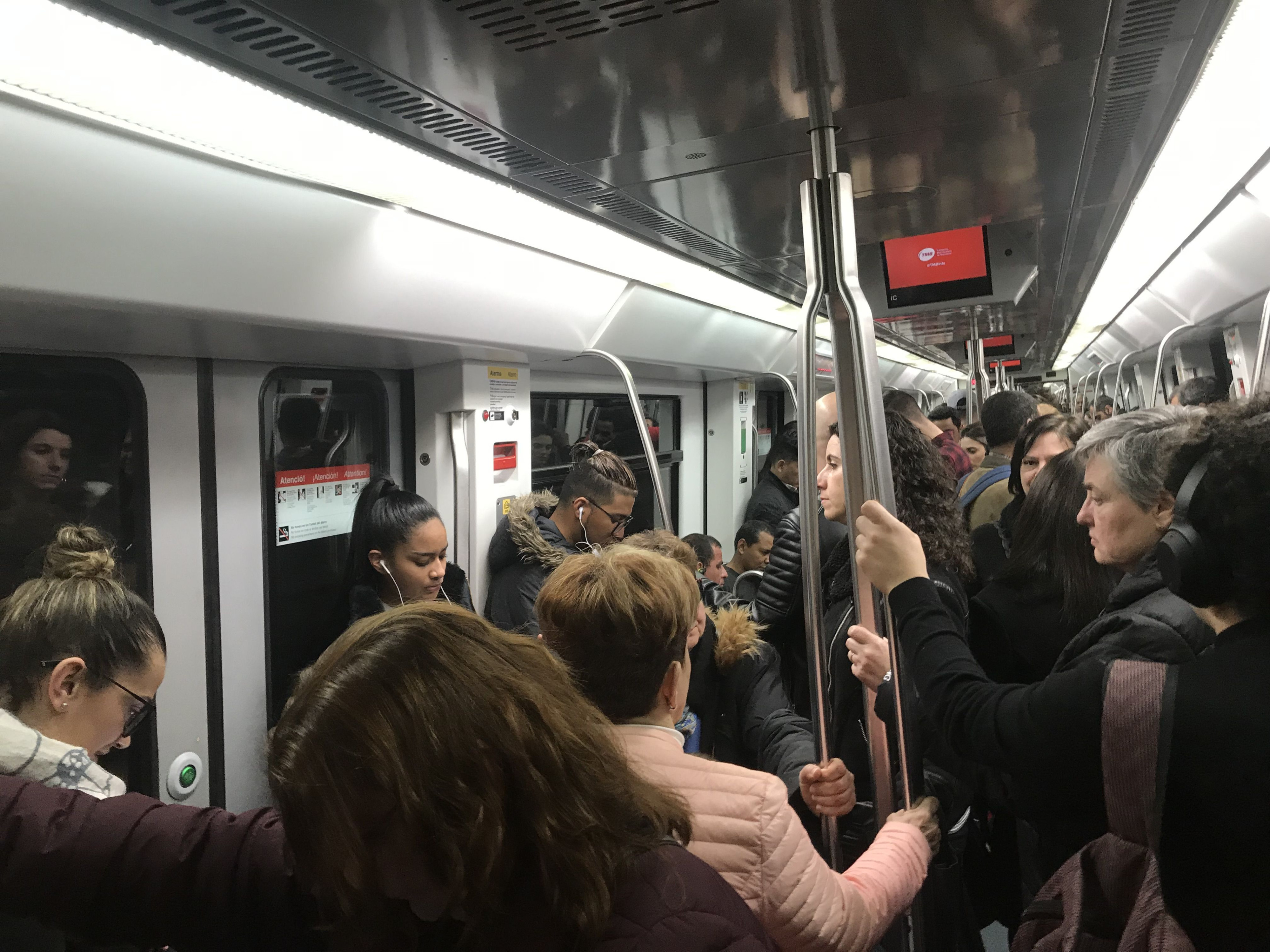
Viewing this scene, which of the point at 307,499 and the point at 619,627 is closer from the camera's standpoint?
the point at 619,627

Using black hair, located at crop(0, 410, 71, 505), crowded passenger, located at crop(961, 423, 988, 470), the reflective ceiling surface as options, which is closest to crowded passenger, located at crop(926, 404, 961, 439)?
crowded passenger, located at crop(961, 423, 988, 470)

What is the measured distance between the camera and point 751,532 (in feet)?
16.2

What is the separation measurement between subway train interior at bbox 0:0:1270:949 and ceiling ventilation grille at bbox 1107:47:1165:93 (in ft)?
0.04

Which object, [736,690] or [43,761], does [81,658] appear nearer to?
[43,761]

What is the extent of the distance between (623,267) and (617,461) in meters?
0.78

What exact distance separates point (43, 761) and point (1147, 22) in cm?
200

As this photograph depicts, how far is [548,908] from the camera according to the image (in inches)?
33.5

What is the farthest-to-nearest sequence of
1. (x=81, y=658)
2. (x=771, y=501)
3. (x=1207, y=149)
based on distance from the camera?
(x=771, y=501) → (x=1207, y=149) → (x=81, y=658)

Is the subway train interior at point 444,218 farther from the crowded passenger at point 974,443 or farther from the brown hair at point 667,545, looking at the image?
the crowded passenger at point 974,443

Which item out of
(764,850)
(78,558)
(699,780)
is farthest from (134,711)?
(764,850)

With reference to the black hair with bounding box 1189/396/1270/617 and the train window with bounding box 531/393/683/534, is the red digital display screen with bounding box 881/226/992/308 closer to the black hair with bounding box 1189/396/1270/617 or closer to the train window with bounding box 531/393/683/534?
the train window with bounding box 531/393/683/534

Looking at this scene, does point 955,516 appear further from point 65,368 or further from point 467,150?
point 65,368

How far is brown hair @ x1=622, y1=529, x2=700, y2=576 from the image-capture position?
8.53ft

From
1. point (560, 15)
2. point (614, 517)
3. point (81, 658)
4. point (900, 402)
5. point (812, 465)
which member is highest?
point (560, 15)
